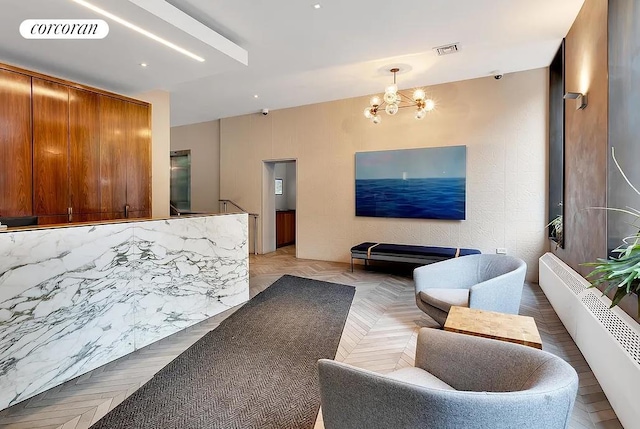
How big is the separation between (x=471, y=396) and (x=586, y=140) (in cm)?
335

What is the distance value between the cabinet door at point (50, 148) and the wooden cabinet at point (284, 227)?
5275mm

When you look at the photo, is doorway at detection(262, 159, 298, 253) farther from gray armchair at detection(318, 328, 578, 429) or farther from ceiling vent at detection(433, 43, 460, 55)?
gray armchair at detection(318, 328, 578, 429)

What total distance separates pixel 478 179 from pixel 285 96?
150 inches

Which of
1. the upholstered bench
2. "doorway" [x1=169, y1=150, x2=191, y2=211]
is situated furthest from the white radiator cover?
"doorway" [x1=169, y1=150, x2=191, y2=211]

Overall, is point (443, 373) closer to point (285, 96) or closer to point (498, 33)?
point (498, 33)

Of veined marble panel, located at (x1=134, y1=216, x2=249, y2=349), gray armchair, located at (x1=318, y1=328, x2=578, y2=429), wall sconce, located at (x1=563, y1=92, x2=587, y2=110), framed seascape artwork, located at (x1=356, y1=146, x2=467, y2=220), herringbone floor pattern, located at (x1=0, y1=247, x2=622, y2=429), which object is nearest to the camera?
gray armchair, located at (x1=318, y1=328, x2=578, y2=429)

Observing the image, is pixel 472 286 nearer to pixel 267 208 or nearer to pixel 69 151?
pixel 69 151

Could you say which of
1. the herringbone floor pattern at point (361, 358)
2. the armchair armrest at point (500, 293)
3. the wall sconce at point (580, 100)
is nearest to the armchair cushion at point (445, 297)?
the armchair armrest at point (500, 293)

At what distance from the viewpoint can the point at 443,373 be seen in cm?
180

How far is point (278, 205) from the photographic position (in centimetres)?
996

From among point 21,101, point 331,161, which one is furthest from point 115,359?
point 331,161

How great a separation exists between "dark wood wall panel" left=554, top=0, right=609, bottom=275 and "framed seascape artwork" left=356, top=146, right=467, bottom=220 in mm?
1750

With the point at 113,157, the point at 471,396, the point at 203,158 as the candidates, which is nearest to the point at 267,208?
the point at 203,158

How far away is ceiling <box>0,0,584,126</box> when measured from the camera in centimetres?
324
